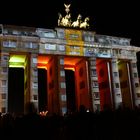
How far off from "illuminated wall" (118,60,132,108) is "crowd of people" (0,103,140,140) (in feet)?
117

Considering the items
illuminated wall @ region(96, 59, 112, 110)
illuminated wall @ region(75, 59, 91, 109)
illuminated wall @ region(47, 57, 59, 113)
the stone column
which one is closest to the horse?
illuminated wall @ region(75, 59, 91, 109)

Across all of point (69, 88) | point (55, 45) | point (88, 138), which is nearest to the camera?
point (88, 138)

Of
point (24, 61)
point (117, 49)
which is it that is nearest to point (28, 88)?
point (24, 61)

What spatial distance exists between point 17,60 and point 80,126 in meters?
34.5

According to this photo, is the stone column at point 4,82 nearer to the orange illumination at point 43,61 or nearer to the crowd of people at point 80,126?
the orange illumination at point 43,61

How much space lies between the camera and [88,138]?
9.66 meters

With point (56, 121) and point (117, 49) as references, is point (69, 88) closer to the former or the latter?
point (117, 49)

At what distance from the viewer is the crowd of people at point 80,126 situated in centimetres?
905

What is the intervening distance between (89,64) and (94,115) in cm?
3241

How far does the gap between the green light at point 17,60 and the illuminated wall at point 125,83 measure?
19504 millimetres

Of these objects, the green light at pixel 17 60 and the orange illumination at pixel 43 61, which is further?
the orange illumination at pixel 43 61

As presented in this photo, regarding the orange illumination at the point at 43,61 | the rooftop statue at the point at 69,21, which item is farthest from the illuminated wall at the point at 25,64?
the rooftop statue at the point at 69,21

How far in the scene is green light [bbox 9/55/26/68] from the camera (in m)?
40.6

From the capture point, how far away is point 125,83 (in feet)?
151
